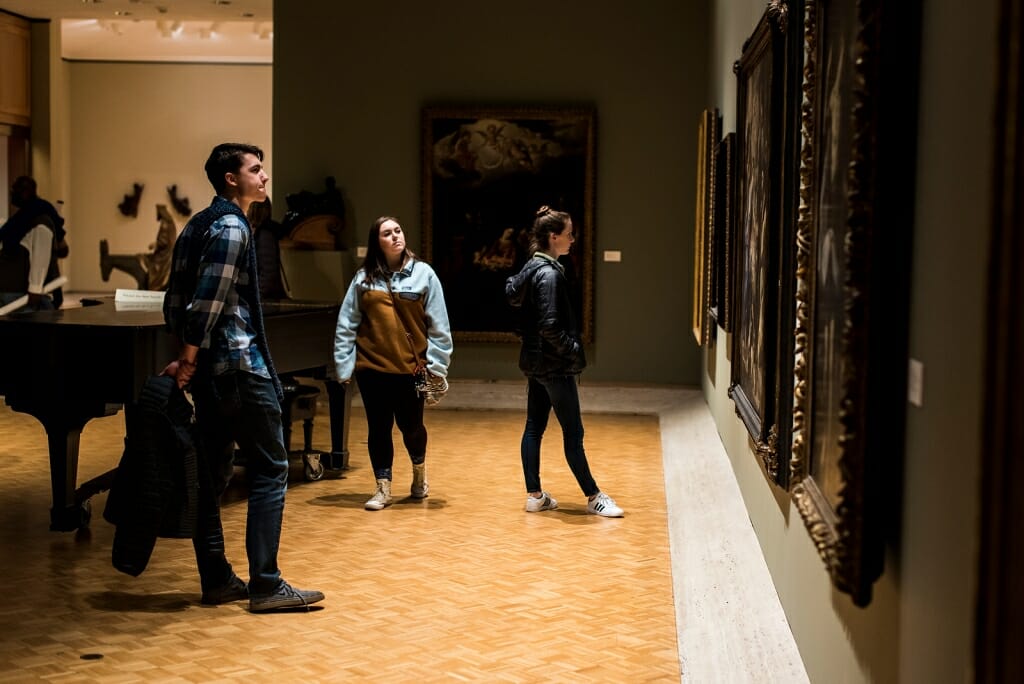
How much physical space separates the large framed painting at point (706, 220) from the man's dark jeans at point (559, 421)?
9.05ft

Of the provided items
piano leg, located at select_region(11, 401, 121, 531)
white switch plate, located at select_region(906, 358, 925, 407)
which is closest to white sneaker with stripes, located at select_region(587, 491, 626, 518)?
piano leg, located at select_region(11, 401, 121, 531)

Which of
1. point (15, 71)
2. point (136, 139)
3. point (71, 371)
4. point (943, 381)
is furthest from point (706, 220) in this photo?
point (136, 139)

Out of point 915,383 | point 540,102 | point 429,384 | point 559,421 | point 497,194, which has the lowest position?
point 559,421

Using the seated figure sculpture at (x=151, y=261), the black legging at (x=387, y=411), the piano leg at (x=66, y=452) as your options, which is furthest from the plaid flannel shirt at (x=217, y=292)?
the seated figure sculpture at (x=151, y=261)

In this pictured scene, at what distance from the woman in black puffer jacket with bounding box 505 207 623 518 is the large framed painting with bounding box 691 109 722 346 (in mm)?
2653

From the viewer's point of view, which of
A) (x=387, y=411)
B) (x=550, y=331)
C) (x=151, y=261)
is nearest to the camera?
(x=550, y=331)

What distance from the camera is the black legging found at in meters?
7.63

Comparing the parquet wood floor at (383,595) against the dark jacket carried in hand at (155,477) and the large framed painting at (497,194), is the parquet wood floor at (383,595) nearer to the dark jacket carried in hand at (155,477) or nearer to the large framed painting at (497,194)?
the dark jacket carried in hand at (155,477)

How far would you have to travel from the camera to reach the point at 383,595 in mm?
5953

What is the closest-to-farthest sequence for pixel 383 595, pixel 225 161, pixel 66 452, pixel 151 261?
pixel 225 161, pixel 383 595, pixel 66 452, pixel 151 261

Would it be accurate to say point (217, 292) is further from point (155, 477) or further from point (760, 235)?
point (760, 235)

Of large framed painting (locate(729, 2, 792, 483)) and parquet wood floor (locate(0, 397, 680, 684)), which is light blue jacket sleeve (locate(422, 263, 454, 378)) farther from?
large framed painting (locate(729, 2, 792, 483))

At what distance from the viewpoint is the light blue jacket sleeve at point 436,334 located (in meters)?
7.58

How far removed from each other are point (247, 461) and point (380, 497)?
2367 mm
